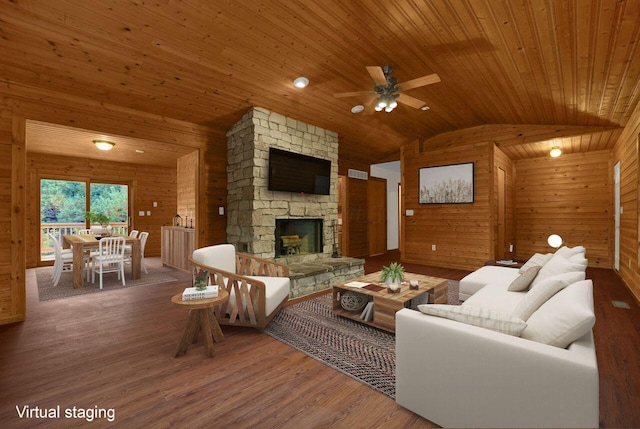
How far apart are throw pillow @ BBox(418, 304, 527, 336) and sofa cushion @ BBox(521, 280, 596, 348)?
64 mm

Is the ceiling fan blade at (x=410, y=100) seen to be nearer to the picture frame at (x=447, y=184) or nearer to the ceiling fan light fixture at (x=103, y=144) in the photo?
the picture frame at (x=447, y=184)

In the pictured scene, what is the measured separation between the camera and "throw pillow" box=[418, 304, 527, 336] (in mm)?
1478

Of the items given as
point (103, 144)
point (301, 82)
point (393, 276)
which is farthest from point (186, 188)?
point (393, 276)

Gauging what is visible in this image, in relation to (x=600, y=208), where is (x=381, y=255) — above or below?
below

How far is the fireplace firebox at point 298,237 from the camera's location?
15.9 ft

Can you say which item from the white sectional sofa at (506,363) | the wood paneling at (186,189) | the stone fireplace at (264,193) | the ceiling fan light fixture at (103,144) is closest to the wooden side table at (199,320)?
the white sectional sofa at (506,363)

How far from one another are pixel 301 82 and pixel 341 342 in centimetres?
309

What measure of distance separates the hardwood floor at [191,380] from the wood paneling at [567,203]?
414 cm

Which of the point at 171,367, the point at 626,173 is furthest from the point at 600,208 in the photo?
the point at 171,367

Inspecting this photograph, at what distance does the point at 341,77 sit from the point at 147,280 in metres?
4.42

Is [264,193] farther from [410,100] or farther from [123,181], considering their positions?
[123,181]

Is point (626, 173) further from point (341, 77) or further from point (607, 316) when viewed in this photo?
point (341, 77)

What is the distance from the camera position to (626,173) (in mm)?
4504

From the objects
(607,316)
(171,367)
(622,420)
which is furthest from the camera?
(607,316)
